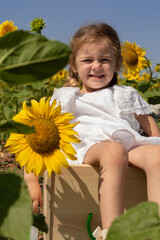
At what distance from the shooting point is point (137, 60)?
2359mm

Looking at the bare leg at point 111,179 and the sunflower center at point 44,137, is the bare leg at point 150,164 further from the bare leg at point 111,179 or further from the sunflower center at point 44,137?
the sunflower center at point 44,137

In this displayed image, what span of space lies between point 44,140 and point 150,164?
1.21ft

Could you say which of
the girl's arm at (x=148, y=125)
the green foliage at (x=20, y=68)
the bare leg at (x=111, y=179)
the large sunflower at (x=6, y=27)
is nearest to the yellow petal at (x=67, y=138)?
the bare leg at (x=111, y=179)

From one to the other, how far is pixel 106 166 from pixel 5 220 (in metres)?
0.77

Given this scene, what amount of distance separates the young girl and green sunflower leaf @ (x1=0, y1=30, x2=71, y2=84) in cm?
79

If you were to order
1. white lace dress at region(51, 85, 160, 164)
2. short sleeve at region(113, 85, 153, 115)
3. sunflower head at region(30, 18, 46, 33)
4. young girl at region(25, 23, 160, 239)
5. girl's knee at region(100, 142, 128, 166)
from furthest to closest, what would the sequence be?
sunflower head at region(30, 18, 46, 33), short sleeve at region(113, 85, 153, 115), white lace dress at region(51, 85, 160, 164), young girl at region(25, 23, 160, 239), girl's knee at region(100, 142, 128, 166)

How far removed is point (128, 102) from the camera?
1579 mm

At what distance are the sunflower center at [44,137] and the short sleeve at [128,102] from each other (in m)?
0.64

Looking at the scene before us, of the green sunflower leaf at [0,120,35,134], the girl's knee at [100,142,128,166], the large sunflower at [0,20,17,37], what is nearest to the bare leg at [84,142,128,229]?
the girl's knee at [100,142,128,166]

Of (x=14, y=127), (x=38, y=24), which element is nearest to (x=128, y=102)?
(x=38, y=24)

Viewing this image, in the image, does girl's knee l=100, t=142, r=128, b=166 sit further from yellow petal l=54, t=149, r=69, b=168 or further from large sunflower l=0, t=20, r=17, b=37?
large sunflower l=0, t=20, r=17, b=37

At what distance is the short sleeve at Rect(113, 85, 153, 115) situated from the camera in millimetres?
1570

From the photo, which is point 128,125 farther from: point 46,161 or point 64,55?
point 64,55

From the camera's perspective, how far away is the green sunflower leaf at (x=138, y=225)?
11.2 inches
